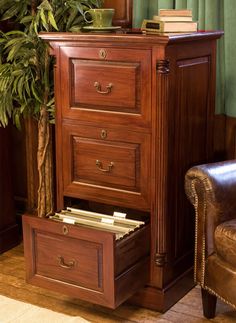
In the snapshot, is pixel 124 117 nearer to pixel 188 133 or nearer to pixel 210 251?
pixel 188 133

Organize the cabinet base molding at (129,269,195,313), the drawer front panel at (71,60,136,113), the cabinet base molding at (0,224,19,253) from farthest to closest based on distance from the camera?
1. the cabinet base molding at (0,224,19,253)
2. the cabinet base molding at (129,269,195,313)
3. the drawer front panel at (71,60,136,113)

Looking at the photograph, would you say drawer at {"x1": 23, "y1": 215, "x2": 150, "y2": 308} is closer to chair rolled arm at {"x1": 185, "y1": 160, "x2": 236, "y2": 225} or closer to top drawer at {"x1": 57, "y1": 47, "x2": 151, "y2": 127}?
chair rolled arm at {"x1": 185, "y1": 160, "x2": 236, "y2": 225}

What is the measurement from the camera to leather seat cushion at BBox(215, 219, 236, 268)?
6.55 ft

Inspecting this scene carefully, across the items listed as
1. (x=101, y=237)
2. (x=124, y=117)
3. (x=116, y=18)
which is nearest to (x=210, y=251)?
(x=101, y=237)

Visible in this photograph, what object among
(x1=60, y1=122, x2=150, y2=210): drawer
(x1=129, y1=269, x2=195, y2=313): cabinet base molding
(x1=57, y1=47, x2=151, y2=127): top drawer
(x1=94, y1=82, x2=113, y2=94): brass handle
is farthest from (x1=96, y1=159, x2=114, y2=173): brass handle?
(x1=129, y1=269, x2=195, y2=313): cabinet base molding

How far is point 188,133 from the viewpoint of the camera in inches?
93.5

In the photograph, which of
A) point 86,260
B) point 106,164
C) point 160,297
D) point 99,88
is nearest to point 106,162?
point 106,164

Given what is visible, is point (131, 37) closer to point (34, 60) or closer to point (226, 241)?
point (34, 60)

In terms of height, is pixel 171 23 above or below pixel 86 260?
above

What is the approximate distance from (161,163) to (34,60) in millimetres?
785

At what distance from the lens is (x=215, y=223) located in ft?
6.98

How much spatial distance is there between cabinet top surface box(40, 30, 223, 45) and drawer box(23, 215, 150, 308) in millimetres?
709

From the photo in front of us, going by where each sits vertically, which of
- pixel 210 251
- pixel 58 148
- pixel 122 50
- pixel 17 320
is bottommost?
pixel 17 320

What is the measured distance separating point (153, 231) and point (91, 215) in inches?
10.5
